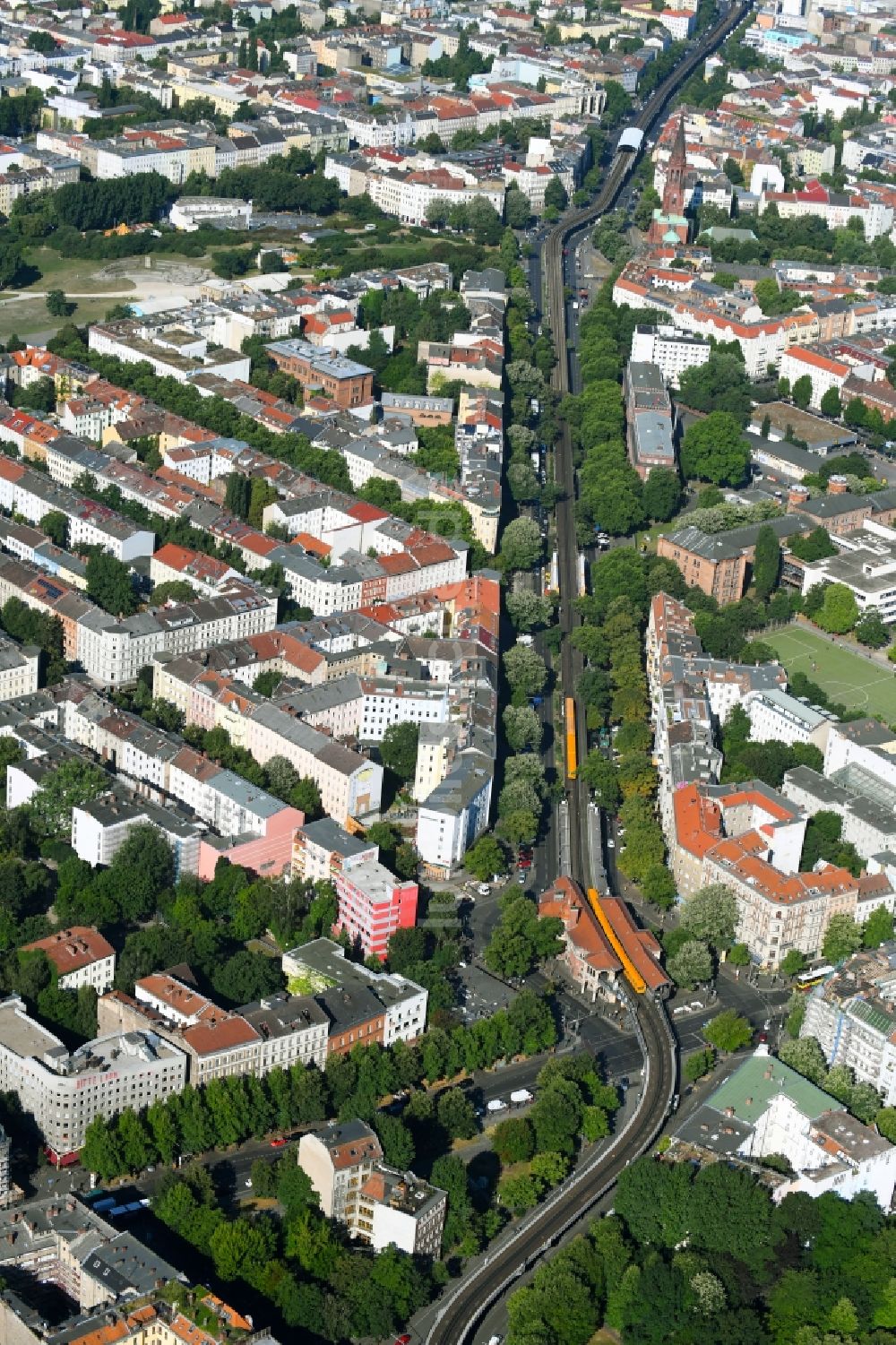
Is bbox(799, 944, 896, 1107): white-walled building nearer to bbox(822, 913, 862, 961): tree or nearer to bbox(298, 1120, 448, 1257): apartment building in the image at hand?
bbox(822, 913, 862, 961): tree

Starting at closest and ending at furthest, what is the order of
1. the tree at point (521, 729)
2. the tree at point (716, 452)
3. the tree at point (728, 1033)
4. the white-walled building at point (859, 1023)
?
the white-walled building at point (859, 1023) < the tree at point (728, 1033) < the tree at point (521, 729) < the tree at point (716, 452)

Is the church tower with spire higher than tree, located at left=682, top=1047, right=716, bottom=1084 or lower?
higher

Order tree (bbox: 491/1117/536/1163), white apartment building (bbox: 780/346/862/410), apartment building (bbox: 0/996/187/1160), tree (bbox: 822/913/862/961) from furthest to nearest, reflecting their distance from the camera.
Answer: white apartment building (bbox: 780/346/862/410), tree (bbox: 822/913/862/961), tree (bbox: 491/1117/536/1163), apartment building (bbox: 0/996/187/1160)

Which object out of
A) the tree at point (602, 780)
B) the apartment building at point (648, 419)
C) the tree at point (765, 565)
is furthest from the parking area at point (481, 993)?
the apartment building at point (648, 419)

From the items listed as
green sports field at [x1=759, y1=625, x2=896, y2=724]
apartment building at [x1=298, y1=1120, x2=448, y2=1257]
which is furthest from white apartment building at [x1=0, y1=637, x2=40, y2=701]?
green sports field at [x1=759, y1=625, x2=896, y2=724]

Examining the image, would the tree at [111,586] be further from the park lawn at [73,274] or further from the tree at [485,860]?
the park lawn at [73,274]

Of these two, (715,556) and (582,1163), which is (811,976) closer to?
(582,1163)

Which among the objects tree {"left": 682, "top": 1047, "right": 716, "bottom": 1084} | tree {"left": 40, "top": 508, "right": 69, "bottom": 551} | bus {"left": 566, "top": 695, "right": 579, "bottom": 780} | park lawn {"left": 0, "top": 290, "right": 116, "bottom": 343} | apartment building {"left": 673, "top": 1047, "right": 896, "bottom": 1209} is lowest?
tree {"left": 682, "top": 1047, "right": 716, "bottom": 1084}

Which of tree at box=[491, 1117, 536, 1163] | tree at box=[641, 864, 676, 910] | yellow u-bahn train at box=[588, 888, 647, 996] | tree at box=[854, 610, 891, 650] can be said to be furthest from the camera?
tree at box=[854, 610, 891, 650]
